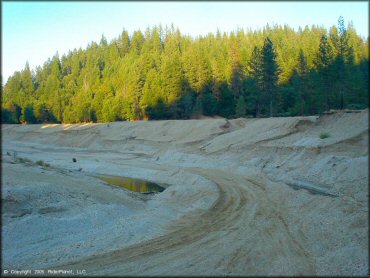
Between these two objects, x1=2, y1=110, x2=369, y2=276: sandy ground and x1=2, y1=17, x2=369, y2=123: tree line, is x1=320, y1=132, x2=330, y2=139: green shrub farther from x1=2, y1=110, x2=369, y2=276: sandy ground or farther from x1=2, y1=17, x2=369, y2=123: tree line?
x1=2, y1=17, x2=369, y2=123: tree line

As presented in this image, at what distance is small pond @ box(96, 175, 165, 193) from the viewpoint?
1070 inches

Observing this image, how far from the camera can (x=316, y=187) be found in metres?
18.6

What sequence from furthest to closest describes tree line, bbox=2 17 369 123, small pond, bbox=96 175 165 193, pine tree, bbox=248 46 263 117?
pine tree, bbox=248 46 263 117, tree line, bbox=2 17 369 123, small pond, bbox=96 175 165 193

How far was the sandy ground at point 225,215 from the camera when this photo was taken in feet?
33.4

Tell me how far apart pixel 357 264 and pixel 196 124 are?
38904 millimetres

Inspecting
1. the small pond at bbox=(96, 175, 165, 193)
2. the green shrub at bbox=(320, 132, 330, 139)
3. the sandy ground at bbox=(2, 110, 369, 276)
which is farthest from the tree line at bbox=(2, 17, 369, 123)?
the small pond at bbox=(96, 175, 165, 193)

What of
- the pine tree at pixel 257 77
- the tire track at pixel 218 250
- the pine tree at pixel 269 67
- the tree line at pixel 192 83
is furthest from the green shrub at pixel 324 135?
the pine tree at pixel 257 77

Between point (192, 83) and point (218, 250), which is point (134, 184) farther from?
point (192, 83)

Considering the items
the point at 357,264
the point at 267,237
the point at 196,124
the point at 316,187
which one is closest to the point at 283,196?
the point at 316,187

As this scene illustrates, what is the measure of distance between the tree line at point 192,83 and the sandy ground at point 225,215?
407cm

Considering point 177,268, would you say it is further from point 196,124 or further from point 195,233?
point 196,124

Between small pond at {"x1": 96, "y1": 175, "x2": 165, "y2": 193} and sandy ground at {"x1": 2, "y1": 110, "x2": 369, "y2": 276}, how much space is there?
50.1 inches

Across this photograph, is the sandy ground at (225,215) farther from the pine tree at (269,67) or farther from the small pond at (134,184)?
the pine tree at (269,67)

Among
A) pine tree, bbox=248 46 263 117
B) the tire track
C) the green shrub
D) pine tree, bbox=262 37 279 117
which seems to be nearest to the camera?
the tire track
